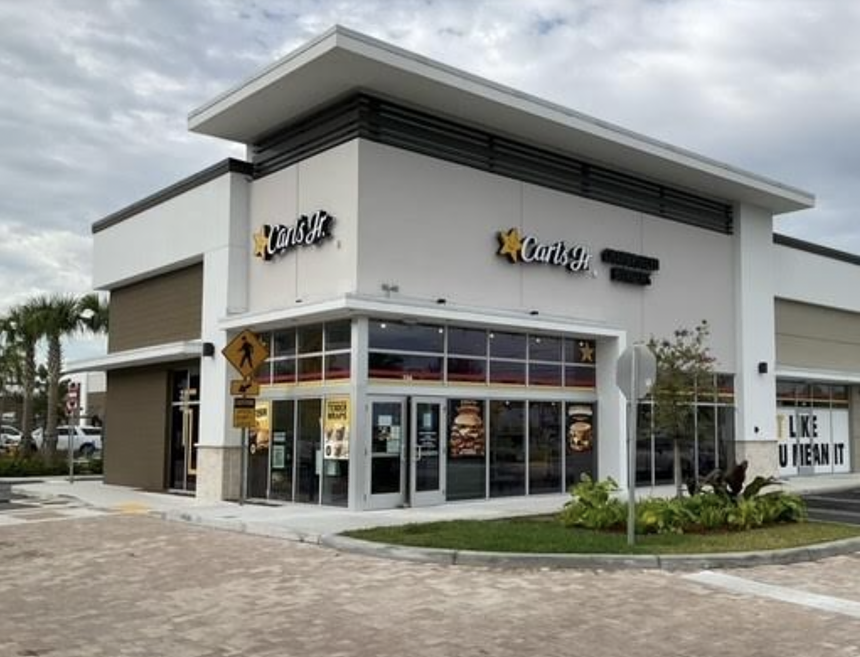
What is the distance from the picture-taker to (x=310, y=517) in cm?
1703

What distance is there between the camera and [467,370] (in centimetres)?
2055

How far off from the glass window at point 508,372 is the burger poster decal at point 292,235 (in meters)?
4.90

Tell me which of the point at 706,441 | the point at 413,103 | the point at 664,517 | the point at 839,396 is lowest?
the point at 664,517

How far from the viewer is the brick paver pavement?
7953mm

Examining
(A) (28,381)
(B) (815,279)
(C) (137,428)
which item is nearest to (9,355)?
(A) (28,381)

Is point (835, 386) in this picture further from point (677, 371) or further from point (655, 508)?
point (655, 508)

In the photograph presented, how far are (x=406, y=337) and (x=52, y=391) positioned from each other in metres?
20.4

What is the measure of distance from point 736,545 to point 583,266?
10.9m

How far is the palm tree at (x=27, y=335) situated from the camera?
34500 mm

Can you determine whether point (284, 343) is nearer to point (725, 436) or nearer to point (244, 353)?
point (244, 353)

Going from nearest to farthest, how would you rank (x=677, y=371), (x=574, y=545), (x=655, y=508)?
(x=574, y=545)
(x=655, y=508)
(x=677, y=371)

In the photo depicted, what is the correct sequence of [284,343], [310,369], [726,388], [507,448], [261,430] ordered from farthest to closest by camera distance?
[726,388] < [507,448] < [261,430] < [284,343] < [310,369]

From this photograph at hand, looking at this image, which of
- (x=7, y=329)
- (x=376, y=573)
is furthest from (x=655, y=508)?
(x=7, y=329)

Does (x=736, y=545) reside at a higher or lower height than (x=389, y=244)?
lower
